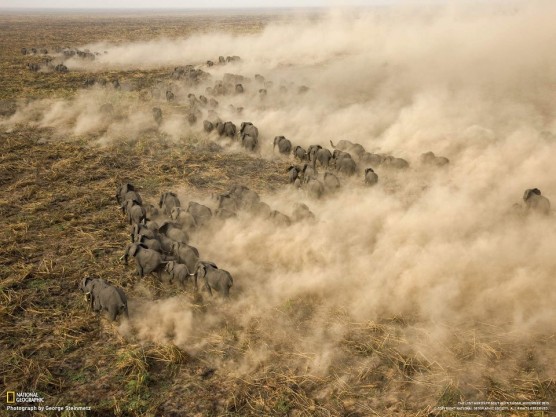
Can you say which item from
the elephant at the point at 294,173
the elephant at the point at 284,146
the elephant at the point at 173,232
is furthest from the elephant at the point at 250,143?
the elephant at the point at 173,232

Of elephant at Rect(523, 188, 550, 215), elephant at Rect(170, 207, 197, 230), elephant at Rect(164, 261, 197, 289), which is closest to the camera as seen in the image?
elephant at Rect(164, 261, 197, 289)

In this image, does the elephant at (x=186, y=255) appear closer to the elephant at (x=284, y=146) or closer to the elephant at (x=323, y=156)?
the elephant at (x=323, y=156)

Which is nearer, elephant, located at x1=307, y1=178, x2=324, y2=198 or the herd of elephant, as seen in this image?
the herd of elephant

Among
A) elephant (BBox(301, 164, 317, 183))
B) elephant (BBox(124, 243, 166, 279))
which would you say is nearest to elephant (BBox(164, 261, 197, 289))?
elephant (BBox(124, 243, 166, 279))

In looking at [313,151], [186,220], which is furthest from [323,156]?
[186,220]

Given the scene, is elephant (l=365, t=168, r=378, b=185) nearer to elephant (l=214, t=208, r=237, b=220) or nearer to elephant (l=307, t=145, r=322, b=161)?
elephant (l=307, t=145, r=322, b=161)

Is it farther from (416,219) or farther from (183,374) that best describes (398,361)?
(416,219)

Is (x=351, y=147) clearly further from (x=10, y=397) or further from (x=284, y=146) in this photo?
(x=10, y=397)
